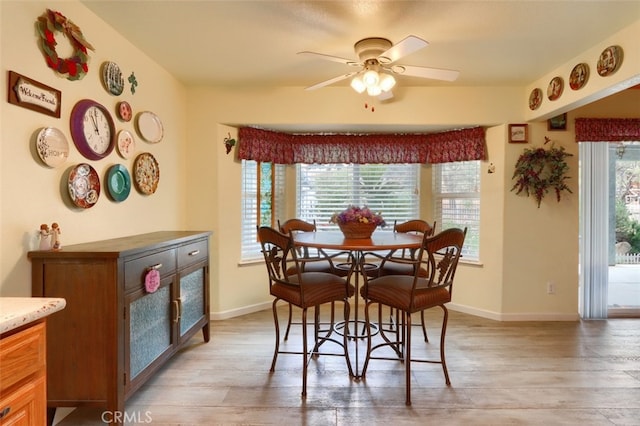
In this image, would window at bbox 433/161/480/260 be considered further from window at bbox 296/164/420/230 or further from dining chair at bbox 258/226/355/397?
dining chair at bbox 258/226/355/397

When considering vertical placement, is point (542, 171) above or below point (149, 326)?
above

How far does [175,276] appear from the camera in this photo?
2.30 meters

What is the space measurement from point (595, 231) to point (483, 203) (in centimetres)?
110

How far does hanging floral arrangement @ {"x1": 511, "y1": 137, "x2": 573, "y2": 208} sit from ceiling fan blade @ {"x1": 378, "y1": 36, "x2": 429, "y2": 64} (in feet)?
6.43

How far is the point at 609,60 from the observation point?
235 centimetres

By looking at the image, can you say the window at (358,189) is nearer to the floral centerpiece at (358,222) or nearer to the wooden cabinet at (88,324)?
the floral centerpiece at (358,222)

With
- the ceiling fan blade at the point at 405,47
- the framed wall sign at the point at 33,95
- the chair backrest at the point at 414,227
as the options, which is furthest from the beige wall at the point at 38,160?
the chair backrest at the point at 414,227

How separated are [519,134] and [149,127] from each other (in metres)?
3.44

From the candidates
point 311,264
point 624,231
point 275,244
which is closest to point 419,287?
point 275,244

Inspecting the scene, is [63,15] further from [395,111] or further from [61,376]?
[395,111]

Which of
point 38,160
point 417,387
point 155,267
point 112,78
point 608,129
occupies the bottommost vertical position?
point 417,387

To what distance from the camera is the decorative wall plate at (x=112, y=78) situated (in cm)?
223

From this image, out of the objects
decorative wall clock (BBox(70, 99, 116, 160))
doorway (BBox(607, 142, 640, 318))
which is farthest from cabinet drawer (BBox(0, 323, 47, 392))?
doorway (BBox(607, 142, 640, 318))

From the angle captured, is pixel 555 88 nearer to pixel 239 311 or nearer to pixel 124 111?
pixel 124 111
